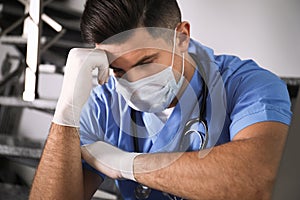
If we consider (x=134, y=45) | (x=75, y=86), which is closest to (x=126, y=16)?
(x=134, y=45)

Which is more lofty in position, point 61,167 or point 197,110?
point 197,110

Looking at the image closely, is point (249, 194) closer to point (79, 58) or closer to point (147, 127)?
point (147, 127)

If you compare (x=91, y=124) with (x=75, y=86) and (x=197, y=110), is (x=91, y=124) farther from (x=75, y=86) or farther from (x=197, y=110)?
(x=197, y=110)

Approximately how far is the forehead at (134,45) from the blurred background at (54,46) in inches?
3.0

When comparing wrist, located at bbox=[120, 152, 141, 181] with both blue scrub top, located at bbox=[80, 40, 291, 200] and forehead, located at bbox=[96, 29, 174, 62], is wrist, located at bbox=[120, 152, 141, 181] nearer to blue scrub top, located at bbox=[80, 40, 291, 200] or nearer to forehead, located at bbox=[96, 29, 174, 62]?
blue scrub top, located at bbox=[80, 40, 291, 200]

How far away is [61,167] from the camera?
0.84m

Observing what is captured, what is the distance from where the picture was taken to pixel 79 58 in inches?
32.3

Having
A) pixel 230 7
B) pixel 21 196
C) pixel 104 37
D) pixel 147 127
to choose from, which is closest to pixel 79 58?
pixel 104 37

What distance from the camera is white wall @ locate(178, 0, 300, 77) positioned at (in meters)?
0.74

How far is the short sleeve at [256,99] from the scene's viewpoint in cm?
70

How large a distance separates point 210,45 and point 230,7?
0.07 m

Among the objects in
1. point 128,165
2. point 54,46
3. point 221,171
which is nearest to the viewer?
point 221,171

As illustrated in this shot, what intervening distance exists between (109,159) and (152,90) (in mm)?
146

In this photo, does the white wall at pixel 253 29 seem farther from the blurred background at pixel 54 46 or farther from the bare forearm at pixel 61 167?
the bare forearm at pixel 61 167
